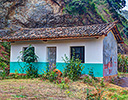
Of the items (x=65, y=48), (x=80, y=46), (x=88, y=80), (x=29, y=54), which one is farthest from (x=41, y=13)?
(x=88, y=80)

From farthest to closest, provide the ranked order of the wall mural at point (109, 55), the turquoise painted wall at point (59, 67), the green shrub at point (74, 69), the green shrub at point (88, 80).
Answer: the wall mural at point (109, 55), the turquoise painted wall at point (59, 67), the green shrub at point (74, 69), the green shrub at point (88, 80)

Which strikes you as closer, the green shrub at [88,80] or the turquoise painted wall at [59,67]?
the green shrub at [88,80]

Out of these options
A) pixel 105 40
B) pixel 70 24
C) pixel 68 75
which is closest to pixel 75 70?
pixel 68 75

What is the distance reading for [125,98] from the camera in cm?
768

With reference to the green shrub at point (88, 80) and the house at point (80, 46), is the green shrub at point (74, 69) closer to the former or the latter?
the green shrub at point (88, 80)

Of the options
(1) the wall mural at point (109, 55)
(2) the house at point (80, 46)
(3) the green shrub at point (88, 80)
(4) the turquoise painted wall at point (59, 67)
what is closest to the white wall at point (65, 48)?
(2) the house at point (80, 46)

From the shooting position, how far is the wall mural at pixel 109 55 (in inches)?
453

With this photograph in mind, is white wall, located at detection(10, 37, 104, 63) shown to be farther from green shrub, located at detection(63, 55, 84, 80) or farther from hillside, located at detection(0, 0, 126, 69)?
hillside, located at detection(0, 0, 126, 69)

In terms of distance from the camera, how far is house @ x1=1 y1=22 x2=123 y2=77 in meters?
11.0

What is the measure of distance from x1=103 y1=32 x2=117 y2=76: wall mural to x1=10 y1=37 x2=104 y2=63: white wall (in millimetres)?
664

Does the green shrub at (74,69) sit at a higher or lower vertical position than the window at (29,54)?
lower

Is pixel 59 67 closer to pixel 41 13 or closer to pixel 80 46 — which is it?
pixel 80 46

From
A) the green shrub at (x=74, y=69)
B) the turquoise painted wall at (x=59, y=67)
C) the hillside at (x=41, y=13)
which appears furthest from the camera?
the hillside at (x=41, y=13)

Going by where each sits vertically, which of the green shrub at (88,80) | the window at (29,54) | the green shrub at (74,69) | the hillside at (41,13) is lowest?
the green shrub at (88,80)
